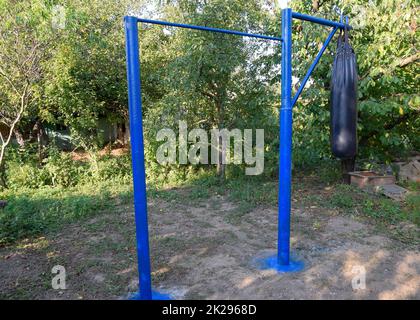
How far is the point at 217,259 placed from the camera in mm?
4207

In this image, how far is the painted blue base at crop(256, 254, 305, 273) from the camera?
3820 millimetres

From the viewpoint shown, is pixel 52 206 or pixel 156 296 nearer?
pixel 156 296

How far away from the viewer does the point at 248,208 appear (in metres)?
6.31

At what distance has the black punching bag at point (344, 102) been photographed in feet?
10.0

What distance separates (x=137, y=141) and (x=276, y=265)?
2249mm

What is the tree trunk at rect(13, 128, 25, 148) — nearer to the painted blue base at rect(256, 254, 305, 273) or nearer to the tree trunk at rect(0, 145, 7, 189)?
the tree trunk at rect(0, 145, 7, 189)

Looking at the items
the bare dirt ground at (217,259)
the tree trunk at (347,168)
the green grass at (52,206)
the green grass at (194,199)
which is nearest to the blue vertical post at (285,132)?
the bare dirt ground at (217,259)

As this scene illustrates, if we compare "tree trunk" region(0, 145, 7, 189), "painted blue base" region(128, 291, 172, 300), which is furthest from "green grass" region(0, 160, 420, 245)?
"painted blue base" region(128, 291, 172, 300)

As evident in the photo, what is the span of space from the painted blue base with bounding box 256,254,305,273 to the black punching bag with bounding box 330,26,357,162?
1477 mm

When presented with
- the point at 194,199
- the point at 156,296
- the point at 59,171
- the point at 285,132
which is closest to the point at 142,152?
the point at 156,296

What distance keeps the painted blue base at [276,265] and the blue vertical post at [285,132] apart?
2.4 inches

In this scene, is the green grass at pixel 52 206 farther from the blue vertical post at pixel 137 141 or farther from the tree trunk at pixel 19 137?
the tree trunk at pixel 19 137

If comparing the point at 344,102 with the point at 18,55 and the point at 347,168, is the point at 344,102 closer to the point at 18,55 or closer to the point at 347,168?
the point at 347,168
